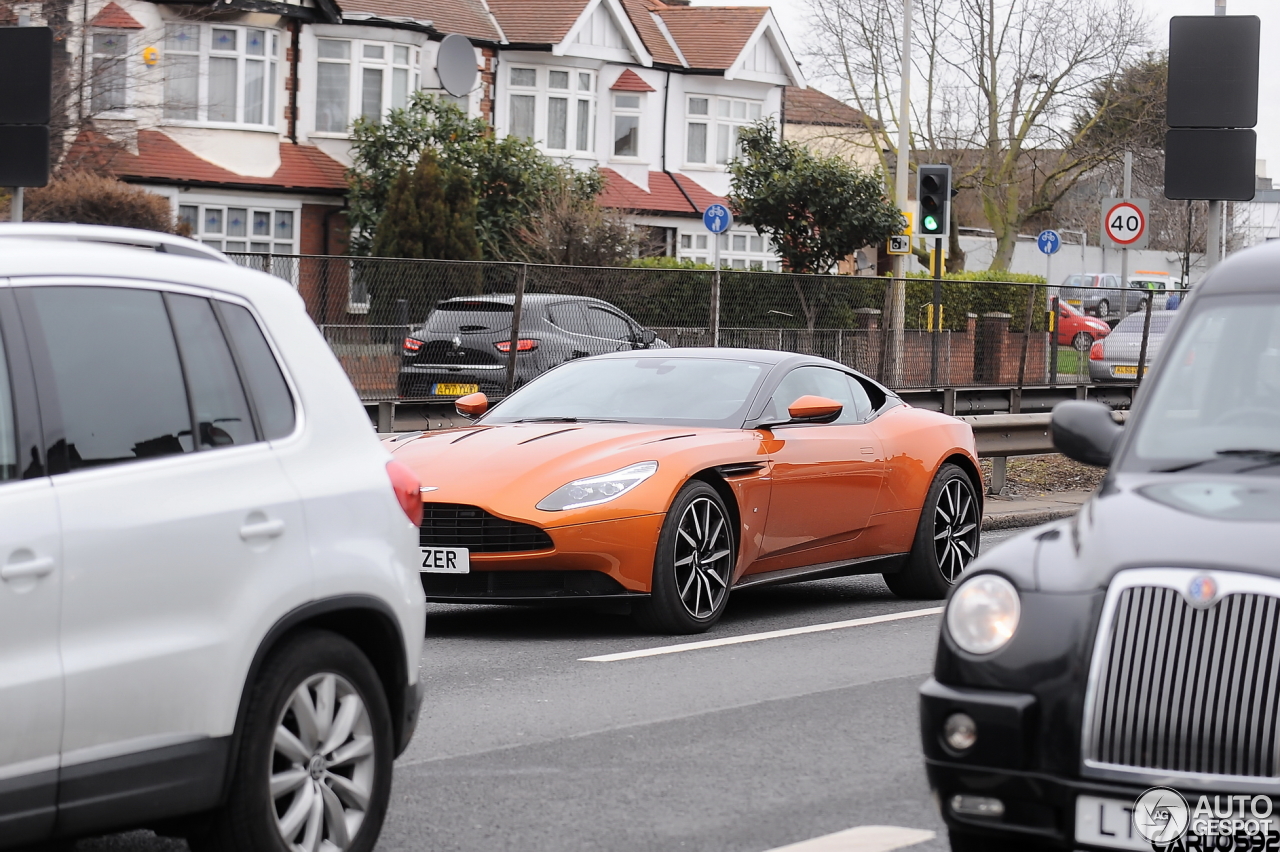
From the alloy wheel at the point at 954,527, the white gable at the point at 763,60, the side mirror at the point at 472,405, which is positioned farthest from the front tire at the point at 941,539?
the white gable at the point at 763,60

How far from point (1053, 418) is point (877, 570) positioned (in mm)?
5274

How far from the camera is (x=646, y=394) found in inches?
384

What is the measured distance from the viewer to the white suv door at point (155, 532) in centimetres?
383

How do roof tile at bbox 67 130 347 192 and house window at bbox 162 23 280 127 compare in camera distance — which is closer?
roof tile at bbox 67 130 347 192

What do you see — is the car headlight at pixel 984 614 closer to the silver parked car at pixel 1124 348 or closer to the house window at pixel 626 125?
the silver parked car at pixel 1124 348

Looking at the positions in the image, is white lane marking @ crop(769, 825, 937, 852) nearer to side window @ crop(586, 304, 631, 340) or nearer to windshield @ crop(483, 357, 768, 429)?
windshield @ crop(483, 357, 768, 429)

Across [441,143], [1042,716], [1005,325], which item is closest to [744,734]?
[1042,716]

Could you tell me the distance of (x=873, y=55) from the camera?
50656mm

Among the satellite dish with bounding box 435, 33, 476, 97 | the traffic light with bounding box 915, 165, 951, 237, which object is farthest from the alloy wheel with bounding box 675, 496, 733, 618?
the satellite dish with bounding box 435, 33, 476, 97

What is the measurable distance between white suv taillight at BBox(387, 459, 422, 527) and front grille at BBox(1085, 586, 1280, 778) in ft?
6.25

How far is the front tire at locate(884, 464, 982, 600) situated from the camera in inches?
414

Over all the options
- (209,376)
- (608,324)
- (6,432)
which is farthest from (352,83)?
(6,432)

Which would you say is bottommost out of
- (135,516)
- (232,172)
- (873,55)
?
(135,516)

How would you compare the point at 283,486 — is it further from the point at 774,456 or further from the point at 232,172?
the point at 232,172
